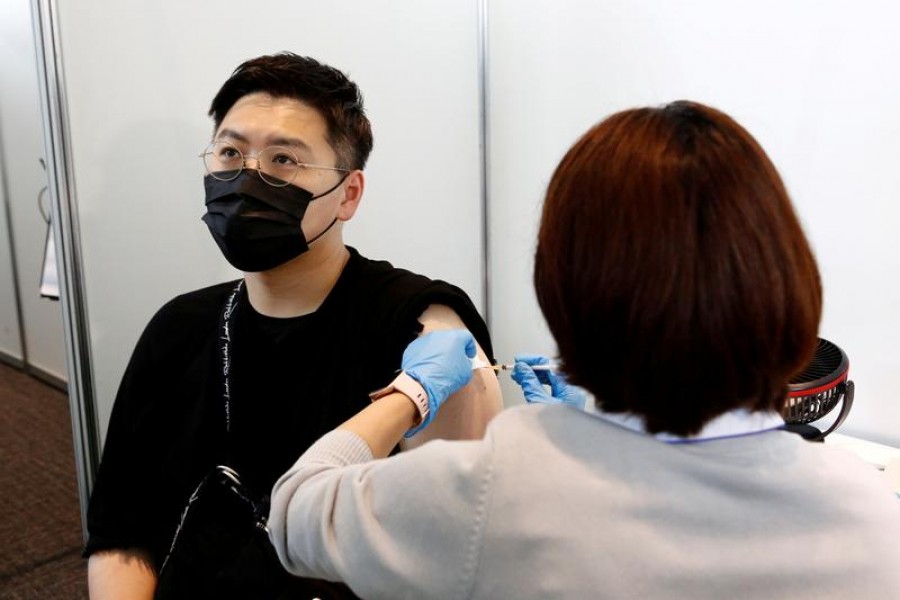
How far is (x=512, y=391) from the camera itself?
8.23 ft

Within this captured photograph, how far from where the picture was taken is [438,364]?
106 cm

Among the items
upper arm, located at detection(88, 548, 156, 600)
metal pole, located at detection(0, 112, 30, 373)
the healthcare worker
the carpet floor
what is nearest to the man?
upper arm, located at detection(88, 548, 156, 600)

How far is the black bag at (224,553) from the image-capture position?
1081 mm

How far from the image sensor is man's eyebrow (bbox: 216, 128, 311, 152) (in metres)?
1.23

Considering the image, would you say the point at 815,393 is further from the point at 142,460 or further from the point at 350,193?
the point at 142,460

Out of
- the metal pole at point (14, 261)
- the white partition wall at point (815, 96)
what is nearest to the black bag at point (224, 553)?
the white partition wall at point (815, 96)

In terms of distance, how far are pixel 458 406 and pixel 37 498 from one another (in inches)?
77.5

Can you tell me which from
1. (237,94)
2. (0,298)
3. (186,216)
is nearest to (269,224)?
(237,94)

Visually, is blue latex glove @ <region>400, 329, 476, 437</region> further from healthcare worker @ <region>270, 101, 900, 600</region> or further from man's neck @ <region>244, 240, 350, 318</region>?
healthcare worker @ <region>270, 101, 900, 600</region>

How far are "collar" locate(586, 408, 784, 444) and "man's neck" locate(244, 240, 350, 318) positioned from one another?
0.77 meters

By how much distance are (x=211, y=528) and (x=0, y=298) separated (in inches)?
116

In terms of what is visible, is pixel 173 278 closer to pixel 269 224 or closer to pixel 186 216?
pixel 186 216

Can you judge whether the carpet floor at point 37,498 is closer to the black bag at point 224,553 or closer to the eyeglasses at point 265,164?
the black bag at point 224,553

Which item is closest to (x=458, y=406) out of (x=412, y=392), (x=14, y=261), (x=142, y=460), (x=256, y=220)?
(x=412, y=392)
